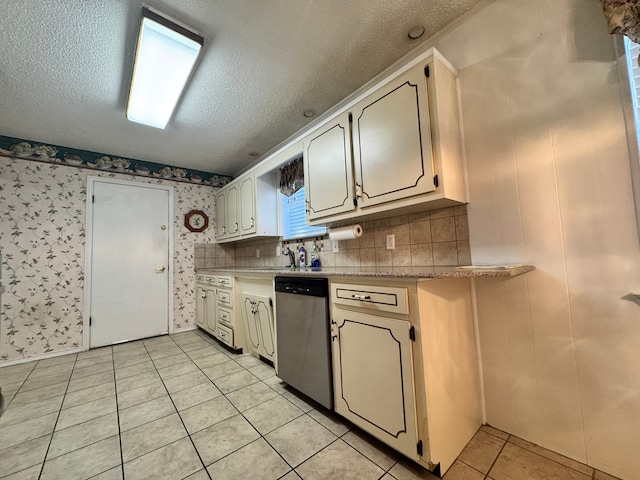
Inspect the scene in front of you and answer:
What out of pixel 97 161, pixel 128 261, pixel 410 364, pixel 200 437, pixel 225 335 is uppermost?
pixel 97 161

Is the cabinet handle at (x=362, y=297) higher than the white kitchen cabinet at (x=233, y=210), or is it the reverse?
the white kitchen cabinet at (x=233, y=210)

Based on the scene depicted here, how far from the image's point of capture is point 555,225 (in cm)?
125

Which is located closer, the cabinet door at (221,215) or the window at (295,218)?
the window at (295,218)

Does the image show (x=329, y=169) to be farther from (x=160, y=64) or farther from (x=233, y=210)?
(x=233, y=210)

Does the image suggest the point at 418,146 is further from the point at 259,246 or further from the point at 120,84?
the point at 259,246

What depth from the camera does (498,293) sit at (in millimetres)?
1438

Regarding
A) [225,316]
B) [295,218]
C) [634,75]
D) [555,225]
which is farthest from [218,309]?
[634,75]

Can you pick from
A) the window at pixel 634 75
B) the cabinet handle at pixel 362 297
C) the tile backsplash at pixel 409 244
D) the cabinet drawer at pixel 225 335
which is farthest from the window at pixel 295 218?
the window at pixel 634 75

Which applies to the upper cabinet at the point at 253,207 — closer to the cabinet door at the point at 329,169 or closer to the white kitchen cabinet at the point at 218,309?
the white kitchen cabinet at the point at 218,309

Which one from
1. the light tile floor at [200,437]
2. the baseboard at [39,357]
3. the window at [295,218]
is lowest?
the light tile floor at [200,437]

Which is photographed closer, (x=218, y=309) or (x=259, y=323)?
(x=259, y=323)

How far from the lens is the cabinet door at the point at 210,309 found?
10.2 ft

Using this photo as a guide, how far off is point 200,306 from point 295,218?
6.21 ft

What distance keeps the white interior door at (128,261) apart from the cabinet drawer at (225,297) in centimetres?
117
